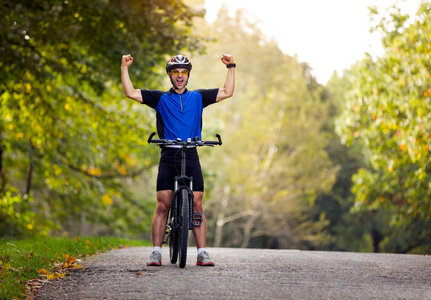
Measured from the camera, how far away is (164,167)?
7.23 m

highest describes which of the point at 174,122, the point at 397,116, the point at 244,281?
the point at 397,116

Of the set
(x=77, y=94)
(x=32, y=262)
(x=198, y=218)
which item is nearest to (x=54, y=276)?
(x=32, y=262)

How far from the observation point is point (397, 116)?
19500mm

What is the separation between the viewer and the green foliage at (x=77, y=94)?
43.5 feet

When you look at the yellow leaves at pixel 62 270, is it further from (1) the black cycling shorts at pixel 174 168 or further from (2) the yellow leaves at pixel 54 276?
(1) the black cycling shorts at pixel 174 168

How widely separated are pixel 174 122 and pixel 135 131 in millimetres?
11580

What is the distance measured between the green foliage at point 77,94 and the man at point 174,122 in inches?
232

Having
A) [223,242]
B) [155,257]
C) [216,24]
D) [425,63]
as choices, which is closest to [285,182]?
[223,242]

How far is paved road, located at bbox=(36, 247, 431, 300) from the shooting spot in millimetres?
5465

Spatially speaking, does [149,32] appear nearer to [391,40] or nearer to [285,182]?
[391,40]

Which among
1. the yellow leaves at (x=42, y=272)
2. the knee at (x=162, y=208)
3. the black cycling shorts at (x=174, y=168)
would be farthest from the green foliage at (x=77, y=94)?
the yellow leaves at (x=42, y=272)

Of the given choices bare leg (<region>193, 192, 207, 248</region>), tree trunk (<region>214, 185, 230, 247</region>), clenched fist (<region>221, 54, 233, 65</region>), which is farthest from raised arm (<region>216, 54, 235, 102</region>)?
tree trunk (<region>214, 185, 230, 247</region>)

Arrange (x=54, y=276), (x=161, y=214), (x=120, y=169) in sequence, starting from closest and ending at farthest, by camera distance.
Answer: (x=54, y=276) < (x=161, y=214) < (x=120, y=169)

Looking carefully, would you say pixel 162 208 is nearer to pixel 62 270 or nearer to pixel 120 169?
pixel 62 270
